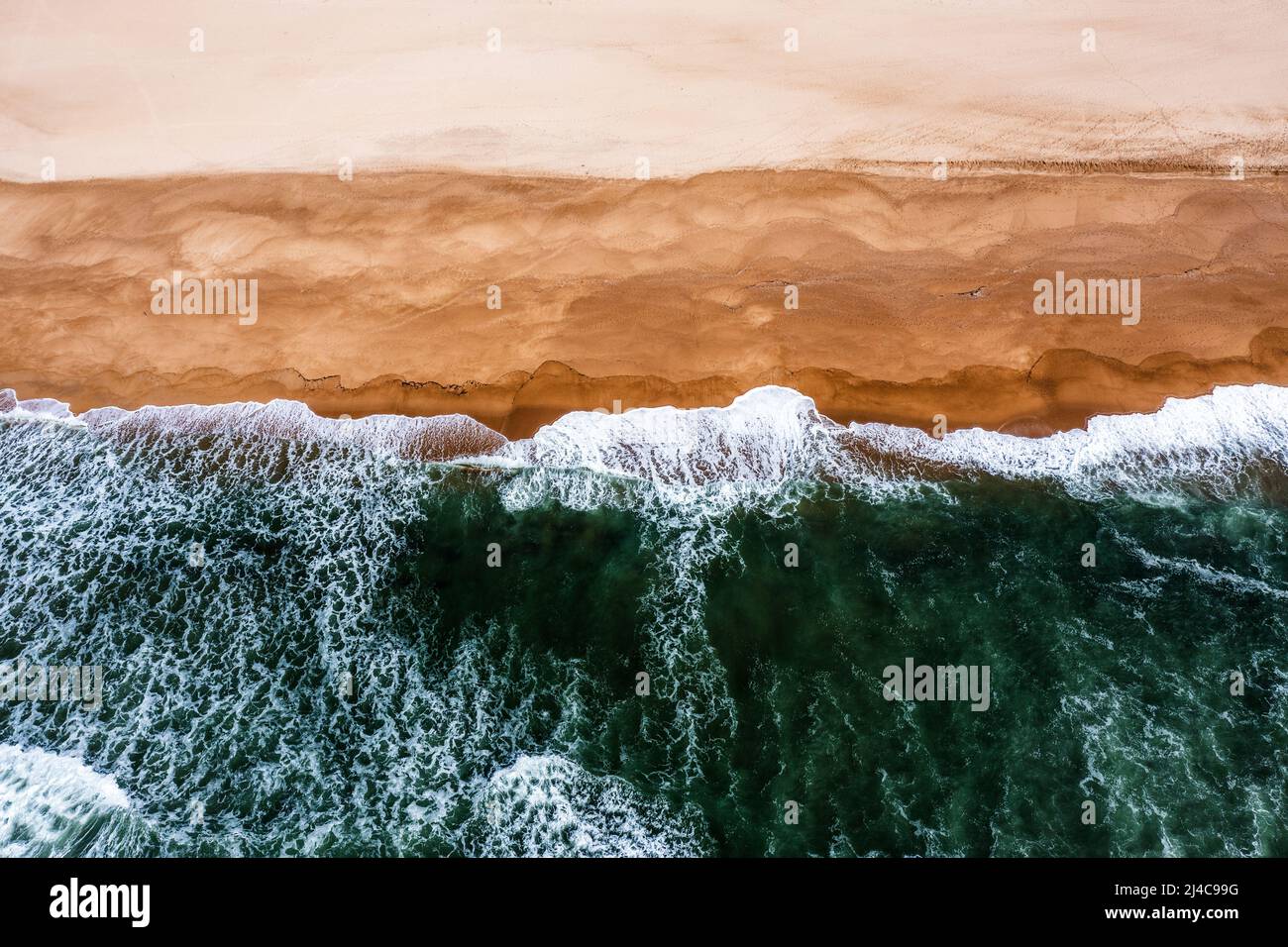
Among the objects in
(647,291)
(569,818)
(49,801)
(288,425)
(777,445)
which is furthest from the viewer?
(647,291)

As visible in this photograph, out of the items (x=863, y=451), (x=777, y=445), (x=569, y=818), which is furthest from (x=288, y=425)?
(x=863, y=451)

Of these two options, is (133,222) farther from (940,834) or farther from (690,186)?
(940,834)

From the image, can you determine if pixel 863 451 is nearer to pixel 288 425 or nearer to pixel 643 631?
pixel 643 631

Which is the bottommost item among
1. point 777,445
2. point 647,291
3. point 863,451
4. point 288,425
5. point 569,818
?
point 569,818

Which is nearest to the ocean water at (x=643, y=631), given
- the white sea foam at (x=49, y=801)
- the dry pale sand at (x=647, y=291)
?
the white sea foam at (x=49, y=801)

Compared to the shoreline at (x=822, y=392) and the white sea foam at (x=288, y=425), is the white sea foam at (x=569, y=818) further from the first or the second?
the shoreline at (x=822, y=392)

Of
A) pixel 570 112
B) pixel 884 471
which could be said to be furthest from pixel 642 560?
pixel 570 112
